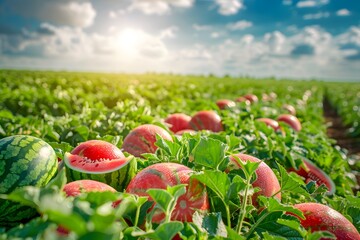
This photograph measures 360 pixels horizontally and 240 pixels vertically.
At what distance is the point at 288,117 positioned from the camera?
5.96 metres

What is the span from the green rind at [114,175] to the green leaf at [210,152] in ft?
1.36

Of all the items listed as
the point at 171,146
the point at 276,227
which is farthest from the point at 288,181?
the point at 171,146

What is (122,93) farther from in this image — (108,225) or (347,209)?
(108,225)

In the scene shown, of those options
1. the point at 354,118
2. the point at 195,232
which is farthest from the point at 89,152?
the point at 354,118

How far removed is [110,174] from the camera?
2.12m

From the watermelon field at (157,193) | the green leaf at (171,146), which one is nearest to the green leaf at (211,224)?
the watermelon field at (157,193)

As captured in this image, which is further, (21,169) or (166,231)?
(21,169)

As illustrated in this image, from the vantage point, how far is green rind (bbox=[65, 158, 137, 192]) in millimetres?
2098

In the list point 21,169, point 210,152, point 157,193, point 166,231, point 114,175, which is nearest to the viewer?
point 166,231

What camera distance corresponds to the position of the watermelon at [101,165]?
2104 mm

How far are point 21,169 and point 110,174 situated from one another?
0.44 meters

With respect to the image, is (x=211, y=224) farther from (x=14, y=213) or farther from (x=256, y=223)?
(x=14, y=213)

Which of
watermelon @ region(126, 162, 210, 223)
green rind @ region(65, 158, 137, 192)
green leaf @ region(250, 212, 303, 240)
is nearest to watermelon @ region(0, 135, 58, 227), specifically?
green rind @ region(65, 158, 137, 192)

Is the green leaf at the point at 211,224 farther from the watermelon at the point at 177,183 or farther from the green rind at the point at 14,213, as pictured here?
the green rind at the point at 14,213
